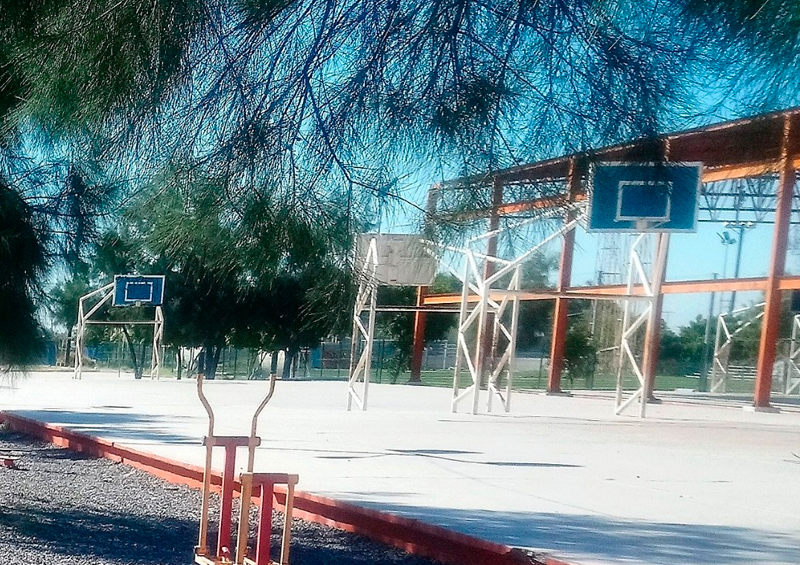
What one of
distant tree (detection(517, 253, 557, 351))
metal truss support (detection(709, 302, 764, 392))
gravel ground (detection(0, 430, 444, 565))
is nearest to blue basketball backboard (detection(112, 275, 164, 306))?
distant tree (detection(517, 253, 557, 351))

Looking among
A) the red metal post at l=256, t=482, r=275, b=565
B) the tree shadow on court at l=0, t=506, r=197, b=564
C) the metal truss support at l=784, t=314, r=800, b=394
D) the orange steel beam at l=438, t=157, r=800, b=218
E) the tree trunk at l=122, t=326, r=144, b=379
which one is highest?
the orange steel beam at l=438, t=157, r=800, b=218

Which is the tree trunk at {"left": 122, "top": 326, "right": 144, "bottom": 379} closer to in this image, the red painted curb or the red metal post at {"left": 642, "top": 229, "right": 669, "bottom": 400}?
the red metal post at {"left": 642, "top": 229, "right": 669, "bottom": 400}

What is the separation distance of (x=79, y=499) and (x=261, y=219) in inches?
225

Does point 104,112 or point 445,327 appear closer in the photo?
point 104,112

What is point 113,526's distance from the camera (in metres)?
8.70

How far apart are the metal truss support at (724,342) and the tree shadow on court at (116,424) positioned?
599 inches

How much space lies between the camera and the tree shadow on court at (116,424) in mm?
14512

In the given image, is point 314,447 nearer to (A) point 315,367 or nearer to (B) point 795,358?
(B) point 795,358

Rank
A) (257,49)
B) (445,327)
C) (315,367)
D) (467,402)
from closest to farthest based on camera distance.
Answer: (257,49) < (467,402) < (445,327) < (315,367)

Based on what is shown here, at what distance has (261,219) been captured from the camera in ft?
17.7

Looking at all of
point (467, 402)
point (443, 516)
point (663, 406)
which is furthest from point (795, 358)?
point (443, 516)

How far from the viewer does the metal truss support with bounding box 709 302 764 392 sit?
89.4 ft

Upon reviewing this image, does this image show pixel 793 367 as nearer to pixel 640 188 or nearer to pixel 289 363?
pixel 289 363

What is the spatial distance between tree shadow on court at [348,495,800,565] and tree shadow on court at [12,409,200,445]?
635cm
